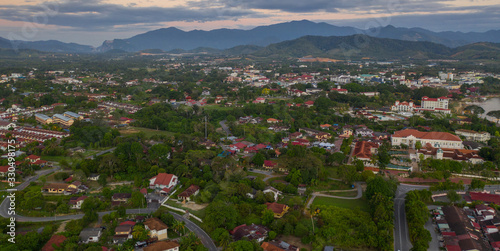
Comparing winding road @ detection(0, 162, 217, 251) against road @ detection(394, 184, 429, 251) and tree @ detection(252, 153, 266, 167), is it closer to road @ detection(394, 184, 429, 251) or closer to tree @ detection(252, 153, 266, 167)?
tree @ detection(252, 153, 266, 167)

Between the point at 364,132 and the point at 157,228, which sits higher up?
the point at 364,132

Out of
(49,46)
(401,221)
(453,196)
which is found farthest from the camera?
(49,46)

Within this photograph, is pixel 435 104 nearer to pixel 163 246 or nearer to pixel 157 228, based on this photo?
pixel 157 228

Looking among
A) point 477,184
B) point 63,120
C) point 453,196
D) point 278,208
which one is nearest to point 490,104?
point 477,184

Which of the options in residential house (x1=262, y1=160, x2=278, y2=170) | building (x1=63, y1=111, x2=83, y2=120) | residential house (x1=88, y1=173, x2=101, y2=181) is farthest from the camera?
building (x1=63, y1=111, x2=83, y2=120)

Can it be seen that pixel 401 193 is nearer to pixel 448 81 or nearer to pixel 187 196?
pixel 187 196

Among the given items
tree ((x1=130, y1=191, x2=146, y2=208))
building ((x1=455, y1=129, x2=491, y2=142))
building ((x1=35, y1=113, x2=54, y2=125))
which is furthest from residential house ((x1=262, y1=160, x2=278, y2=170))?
building ((x1=35, y1=113, x2=54, y2=125))
